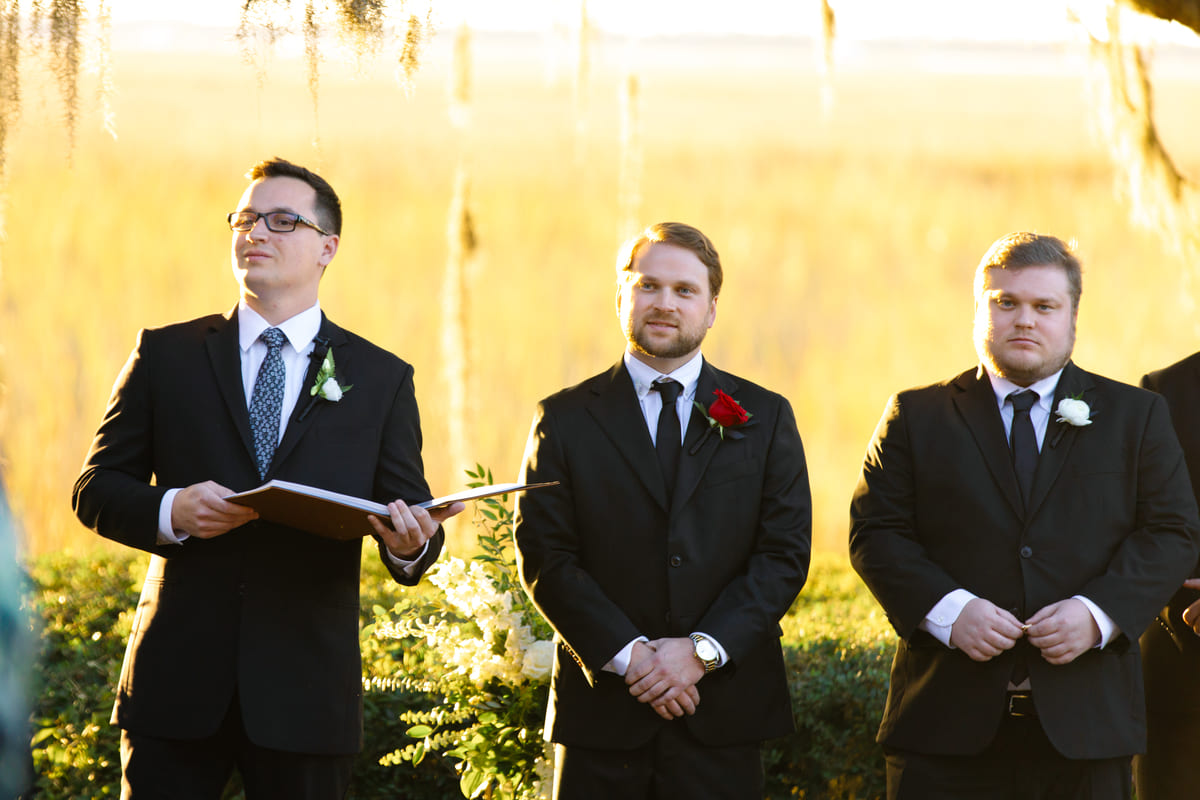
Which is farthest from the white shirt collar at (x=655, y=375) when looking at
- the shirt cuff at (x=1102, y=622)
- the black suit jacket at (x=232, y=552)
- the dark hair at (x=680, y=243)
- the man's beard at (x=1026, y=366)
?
the shirt cuff at (x=1102, y=622)

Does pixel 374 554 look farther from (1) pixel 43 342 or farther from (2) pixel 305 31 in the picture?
(2) pixel 305 31

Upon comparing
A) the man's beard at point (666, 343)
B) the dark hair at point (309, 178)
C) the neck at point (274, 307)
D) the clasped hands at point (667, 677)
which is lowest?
the clasped hands at point (667, 677)

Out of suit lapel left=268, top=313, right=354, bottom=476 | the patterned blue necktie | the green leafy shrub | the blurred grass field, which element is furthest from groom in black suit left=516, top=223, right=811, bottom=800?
the blurred grass field

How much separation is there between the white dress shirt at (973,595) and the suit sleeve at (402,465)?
1.22m

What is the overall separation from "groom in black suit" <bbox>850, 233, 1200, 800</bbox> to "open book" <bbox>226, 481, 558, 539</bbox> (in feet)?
3.50

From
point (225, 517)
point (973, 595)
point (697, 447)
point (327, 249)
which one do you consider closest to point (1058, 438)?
point (973, 595)

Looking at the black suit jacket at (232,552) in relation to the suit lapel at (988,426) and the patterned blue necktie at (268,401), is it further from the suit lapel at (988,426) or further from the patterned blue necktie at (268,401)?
the suit lapel at (988,426)

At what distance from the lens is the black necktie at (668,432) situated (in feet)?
9.93

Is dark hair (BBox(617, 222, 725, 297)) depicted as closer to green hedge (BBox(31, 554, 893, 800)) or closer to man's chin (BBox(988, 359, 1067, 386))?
man's chin (BBox(988, 359, 1067, 386))

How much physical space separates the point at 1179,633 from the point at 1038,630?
0.68m

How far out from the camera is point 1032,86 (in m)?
17.5

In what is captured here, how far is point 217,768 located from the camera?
9.05 ft

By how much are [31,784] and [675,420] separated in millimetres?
2911

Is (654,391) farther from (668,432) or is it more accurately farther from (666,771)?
(666,771)
